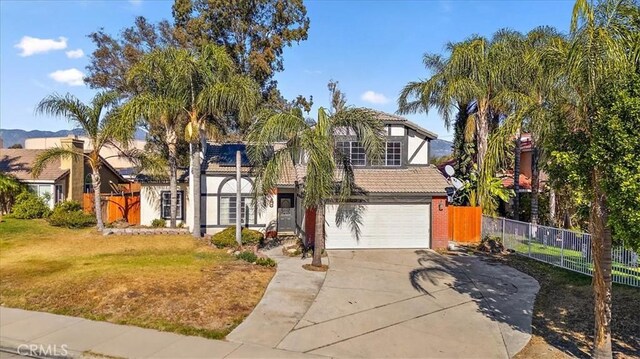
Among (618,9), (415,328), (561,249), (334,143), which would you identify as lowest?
(415,328)

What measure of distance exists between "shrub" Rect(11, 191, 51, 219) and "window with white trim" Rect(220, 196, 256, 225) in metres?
12.4

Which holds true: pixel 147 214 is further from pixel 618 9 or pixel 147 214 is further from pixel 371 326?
pixel 618 9

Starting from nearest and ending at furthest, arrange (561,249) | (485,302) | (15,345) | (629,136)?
(629,136)
(15,345)
(485,302)
(561,249)

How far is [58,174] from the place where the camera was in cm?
2614

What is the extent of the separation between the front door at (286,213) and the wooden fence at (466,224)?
318 inches

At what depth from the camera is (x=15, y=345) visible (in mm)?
7879

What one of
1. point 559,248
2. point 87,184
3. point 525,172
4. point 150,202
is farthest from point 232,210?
point 525,172

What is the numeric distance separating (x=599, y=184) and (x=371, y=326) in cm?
536

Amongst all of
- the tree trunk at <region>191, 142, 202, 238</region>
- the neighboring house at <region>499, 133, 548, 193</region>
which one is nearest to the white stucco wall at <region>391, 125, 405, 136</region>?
the tree trunk at <region>191, 142, 202, 238</region>

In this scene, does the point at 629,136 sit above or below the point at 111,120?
below

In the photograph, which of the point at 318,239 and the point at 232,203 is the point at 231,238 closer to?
the point at 232,203

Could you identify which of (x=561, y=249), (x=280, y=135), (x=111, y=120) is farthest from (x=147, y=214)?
(x=561, y=249)

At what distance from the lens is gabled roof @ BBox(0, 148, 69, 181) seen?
25627mm

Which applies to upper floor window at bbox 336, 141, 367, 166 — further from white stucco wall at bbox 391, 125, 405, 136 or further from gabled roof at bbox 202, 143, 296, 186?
gabled roof at bbox 202, 143, 296, 186
